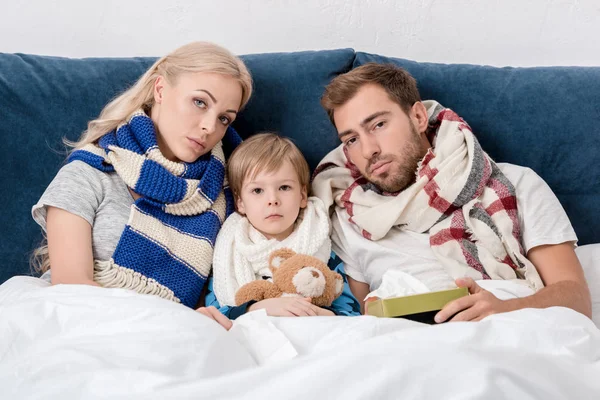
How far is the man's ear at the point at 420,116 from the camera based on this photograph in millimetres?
1977

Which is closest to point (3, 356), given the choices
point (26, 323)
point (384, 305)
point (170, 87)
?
point (26, 323)

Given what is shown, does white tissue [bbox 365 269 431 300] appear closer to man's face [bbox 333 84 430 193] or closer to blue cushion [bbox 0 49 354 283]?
man's face [bbox 333 84 430 193]

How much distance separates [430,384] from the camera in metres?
1.04

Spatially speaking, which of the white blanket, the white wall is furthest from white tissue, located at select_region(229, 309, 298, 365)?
the white wall

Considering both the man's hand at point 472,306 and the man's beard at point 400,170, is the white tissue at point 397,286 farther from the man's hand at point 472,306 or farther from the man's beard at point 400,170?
the man's beard at point 400,170

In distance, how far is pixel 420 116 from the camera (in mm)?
1991

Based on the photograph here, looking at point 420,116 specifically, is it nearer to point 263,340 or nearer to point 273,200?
point 273,200

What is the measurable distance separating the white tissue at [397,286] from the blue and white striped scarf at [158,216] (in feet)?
1.52

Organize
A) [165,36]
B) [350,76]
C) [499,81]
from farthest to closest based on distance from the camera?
1. [165,36]
2. [499,81]
3. [350,76]

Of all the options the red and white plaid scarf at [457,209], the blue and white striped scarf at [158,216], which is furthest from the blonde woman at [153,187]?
the red and white plaid scarf at [457,209]

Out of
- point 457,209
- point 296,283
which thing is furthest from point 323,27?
point 296,283

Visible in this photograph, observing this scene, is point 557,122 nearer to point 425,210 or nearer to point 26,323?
point 425,210

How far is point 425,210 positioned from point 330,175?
32 cm

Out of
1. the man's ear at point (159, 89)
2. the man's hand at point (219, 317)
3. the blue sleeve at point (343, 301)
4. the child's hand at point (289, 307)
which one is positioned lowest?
the blue sleeve at point (343, 301)
